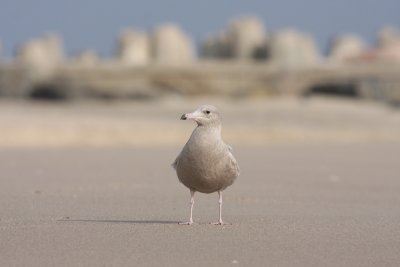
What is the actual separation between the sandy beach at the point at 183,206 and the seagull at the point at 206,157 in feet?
1.13

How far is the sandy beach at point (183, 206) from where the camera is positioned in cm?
545

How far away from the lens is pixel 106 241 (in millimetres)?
5805

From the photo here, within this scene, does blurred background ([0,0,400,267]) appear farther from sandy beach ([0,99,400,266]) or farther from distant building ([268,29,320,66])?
distant building ([268,29,320,66])

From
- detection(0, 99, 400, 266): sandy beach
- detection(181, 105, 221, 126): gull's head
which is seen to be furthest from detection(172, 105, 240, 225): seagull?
detection(0, 99, 400, 266): sandy beach

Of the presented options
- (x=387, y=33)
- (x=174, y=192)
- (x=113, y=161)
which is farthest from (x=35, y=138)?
(x=387, y=33)

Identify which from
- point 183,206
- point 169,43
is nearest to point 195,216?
point 183,206

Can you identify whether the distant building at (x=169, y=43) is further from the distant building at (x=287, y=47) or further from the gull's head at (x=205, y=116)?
the gull's head at (x=205, y=116)

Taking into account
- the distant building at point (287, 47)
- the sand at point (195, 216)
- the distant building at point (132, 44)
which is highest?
the distant building at point (132, 44)

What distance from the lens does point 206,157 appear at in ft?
21.4

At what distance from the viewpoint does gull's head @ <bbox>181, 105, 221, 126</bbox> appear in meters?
6.54

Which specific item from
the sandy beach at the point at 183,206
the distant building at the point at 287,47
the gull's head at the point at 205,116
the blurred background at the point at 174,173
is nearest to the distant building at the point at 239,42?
the distant building at the point at 287,47

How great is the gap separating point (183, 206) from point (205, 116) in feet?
5.80

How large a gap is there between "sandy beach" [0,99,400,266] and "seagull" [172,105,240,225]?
1.13 ft

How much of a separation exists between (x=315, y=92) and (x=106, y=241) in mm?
29197
